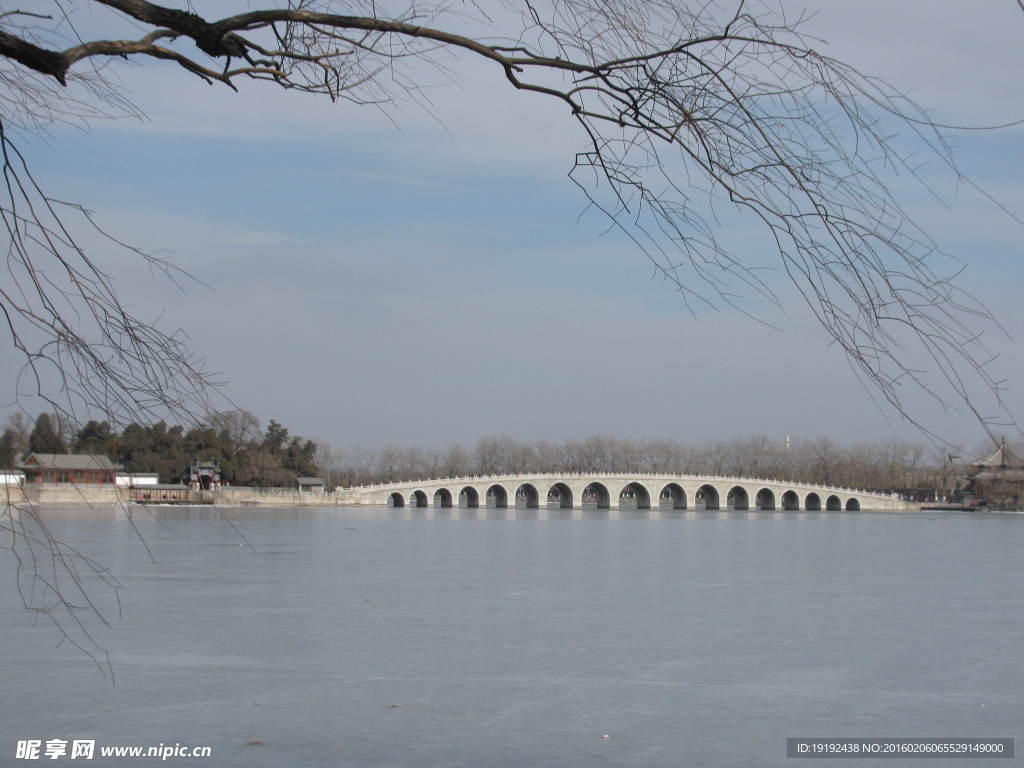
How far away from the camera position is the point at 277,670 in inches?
320

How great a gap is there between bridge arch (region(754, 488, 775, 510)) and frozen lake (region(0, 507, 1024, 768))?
77.6 m

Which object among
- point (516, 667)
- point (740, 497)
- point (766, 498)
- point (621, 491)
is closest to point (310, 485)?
point (621, 491)

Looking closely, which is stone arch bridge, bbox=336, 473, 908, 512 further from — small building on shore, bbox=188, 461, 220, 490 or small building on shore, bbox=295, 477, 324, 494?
small building on shore, bbox=188, 461, 220, 490

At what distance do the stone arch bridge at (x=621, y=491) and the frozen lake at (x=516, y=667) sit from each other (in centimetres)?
6765

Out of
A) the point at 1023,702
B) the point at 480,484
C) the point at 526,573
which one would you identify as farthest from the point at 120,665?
the point at 480,484

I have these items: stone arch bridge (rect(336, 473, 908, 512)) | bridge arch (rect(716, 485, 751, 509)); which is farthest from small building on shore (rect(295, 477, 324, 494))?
bridge arch (rect(716, 485, 751, 509))

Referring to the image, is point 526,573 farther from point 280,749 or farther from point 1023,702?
point 280,749

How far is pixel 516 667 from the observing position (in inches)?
331

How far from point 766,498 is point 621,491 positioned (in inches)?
528

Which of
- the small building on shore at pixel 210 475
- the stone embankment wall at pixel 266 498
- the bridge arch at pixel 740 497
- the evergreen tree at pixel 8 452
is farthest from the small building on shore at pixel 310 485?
the evergreen tree at pixel 8 452

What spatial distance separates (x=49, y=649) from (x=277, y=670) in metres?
2.15

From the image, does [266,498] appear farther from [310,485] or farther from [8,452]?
[8,452]

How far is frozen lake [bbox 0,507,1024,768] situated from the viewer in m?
6.12

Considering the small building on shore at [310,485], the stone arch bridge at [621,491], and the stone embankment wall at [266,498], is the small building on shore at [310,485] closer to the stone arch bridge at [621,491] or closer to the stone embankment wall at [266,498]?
the stone arch bridge at [621,491]
